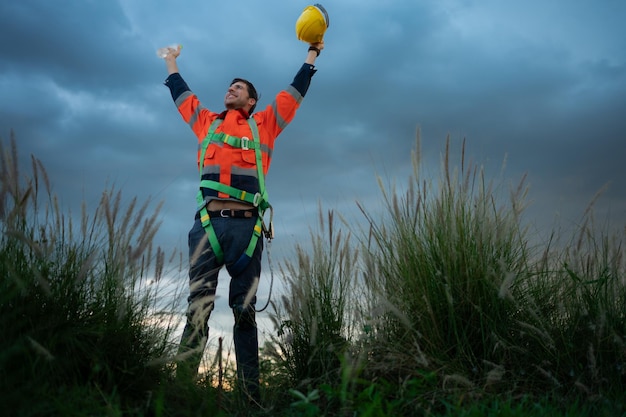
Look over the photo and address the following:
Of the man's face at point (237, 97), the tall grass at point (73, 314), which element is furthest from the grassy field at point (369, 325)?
the man's face at point (237, 97)

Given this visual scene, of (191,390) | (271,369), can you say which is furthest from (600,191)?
(191,390)

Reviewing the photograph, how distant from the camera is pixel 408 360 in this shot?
367 centimetres

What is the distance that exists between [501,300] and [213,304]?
1989 mm

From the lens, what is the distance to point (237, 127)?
16.0 feet

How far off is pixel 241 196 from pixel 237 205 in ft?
0.27

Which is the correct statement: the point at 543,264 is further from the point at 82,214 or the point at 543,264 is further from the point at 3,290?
the point at 3,290

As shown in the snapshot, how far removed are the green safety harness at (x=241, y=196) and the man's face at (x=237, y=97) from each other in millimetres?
358

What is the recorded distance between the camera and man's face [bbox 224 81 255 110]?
5207mm

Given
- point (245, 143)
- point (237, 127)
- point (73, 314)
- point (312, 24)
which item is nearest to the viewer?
point (73, 314)

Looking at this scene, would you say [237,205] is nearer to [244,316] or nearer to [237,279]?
[237,279]

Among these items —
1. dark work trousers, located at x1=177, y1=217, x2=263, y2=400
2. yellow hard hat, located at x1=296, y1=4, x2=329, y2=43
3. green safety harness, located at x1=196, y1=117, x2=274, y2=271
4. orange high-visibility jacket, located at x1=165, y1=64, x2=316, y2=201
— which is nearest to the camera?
dark work trousers, located at x1=177, y1=217, x2=263, y2=400

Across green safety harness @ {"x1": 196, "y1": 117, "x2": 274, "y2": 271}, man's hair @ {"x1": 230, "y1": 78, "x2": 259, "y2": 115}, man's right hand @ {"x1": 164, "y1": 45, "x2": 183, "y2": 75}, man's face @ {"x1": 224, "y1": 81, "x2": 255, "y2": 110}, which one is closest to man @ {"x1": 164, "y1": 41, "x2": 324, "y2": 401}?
green safety harness @ {"x1": 196, "y1": 117, "x2": 274, "y2": 271}

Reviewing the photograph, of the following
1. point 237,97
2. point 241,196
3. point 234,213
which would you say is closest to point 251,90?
point 237,97

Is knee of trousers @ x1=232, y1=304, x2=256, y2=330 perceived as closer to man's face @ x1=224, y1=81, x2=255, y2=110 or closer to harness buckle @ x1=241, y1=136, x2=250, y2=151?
harness buckle @ x1=241, y1=136, x2=250, y2=151
